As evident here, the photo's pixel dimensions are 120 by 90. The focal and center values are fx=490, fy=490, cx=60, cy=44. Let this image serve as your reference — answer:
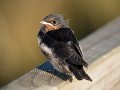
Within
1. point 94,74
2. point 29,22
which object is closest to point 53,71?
point 94,74

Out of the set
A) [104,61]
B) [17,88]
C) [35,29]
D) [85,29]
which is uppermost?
[17,88]

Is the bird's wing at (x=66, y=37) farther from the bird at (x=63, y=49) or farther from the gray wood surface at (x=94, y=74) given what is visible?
the gray wood surface at (x=94, y=74)

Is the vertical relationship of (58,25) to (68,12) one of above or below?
above

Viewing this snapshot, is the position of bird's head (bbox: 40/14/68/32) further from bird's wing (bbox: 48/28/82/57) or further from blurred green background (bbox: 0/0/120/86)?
blurred green background (bbox: 0/0/120/86)

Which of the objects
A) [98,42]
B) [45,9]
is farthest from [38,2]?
[98,42]

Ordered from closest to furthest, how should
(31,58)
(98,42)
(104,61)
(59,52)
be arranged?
(59,52) < (104,61) < (98,42) < (31,58)

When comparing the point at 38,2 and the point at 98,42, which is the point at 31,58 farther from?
the point at 98,42

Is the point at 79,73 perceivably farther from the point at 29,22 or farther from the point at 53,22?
the point at 29,22

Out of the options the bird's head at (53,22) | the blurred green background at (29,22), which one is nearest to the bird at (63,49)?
the bird's head at (53,22)
